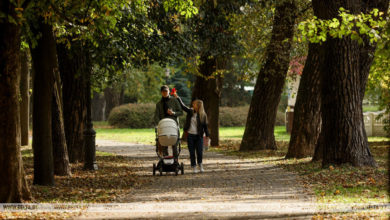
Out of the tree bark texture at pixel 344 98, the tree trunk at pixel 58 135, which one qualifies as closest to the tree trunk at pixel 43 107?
the tree trunk at pixel 58 135

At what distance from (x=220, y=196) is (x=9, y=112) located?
12.3 feet

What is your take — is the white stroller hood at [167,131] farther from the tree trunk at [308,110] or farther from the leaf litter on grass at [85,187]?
the tree trunk at [308,110]

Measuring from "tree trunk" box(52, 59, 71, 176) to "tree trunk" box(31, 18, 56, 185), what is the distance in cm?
146

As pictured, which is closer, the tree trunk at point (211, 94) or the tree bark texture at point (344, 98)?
the tree bark texture at point (344, 98)

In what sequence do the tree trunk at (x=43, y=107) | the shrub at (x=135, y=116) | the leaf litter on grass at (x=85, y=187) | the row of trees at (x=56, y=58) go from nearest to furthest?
1. the row of trees at (x=56, y=58)
2. the leaf litter on grass at (x=85, y=187)
3. the tree trunk at (x=43, y=107)
4. the shrub at (x=135, y=116)

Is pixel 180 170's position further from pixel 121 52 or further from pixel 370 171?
pixel 370 171

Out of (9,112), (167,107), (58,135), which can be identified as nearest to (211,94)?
(167,107)

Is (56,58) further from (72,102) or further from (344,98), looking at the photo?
(344,98)

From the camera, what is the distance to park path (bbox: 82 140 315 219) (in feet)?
27.1

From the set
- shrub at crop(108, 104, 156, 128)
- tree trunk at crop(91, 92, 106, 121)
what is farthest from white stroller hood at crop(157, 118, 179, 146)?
tree trunk at crop(91, 92, 106, 121)

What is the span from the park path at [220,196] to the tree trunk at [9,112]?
1.46m

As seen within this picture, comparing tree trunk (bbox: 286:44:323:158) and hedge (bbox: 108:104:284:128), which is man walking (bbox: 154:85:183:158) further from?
hedge (bbox: 108:104:284:128)

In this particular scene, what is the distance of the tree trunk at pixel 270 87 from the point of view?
2033 cm

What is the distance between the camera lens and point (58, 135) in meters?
13.7
